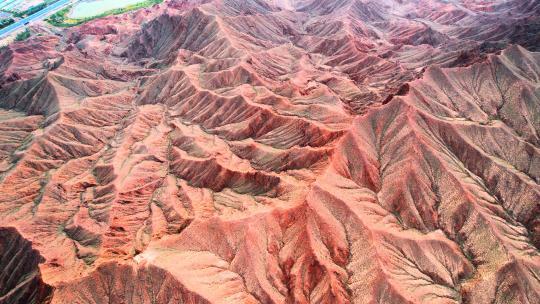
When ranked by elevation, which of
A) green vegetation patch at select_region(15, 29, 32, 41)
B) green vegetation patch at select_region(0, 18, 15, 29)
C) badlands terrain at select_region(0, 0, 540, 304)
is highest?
badlands terrain at select_region(0, 0, 540, 304)

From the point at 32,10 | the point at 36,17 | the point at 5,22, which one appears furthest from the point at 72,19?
the point at 32,10

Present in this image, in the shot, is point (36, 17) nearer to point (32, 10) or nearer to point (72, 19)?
point (32, 10)

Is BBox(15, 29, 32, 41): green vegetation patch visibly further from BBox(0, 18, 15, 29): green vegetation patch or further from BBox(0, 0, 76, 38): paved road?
BBox(0, 18, 15, 29): green vegetation patch

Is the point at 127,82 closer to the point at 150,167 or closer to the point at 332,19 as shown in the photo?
the point at 150,167

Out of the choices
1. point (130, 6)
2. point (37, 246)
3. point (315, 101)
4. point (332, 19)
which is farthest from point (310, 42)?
point (130, 6)

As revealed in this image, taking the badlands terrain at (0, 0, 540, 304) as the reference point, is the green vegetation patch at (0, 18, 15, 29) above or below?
below

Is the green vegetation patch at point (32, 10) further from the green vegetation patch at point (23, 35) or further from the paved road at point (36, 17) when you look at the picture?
the green vegetation patch at point (23, 35)

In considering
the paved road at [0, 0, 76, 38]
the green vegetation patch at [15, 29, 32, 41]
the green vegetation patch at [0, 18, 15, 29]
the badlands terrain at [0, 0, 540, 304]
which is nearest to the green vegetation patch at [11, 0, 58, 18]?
the paved road at [0, 0, 76, 38]
